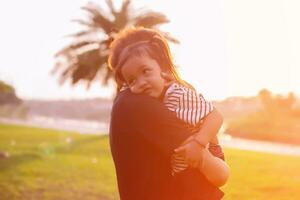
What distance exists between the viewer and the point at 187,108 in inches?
94.8

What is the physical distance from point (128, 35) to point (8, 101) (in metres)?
44.6

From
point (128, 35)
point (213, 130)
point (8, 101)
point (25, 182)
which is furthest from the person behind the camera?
point (8, 101)

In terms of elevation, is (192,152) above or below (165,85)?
below

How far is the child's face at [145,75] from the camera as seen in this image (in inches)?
97.4

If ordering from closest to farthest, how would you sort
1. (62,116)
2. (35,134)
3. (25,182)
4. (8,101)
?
(25,182), (35,134), (8,101), (62,116)

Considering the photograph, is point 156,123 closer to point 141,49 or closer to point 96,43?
point 141,49

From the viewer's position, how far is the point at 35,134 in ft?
89.5

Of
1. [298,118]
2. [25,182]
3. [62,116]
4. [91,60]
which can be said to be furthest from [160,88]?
[62,116]

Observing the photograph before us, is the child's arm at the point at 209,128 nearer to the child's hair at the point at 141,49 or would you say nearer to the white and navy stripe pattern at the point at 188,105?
the white and navy stripe pattern at the point at 188,105

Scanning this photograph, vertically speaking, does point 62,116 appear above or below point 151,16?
below

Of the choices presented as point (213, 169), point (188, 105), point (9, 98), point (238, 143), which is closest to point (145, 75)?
point (188, 105)

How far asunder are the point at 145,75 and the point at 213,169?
1.47 ft

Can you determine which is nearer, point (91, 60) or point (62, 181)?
point (62, 181)

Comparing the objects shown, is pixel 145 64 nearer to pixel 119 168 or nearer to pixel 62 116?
pixel 119 168
